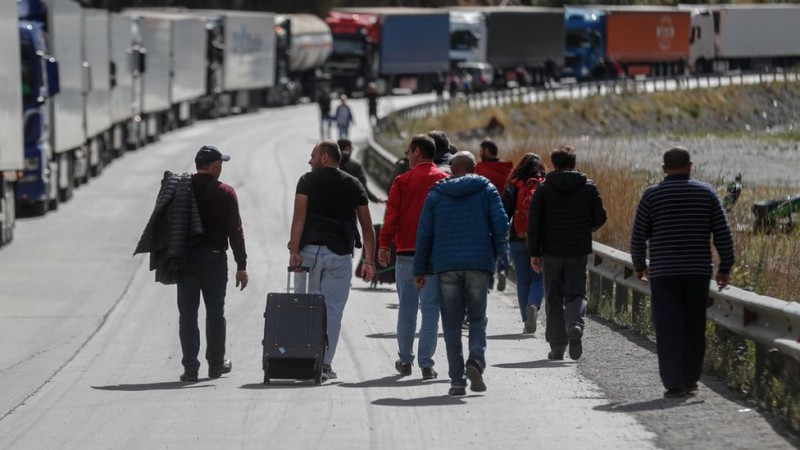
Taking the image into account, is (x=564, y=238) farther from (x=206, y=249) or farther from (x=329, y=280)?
(x=206, y=249)

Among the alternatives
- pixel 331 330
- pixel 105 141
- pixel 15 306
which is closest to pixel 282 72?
pixel 105 141

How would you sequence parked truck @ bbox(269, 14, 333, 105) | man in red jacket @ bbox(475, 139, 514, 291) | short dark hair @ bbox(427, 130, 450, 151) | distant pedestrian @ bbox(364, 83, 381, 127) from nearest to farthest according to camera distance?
1. short dark hair @ bbox(427, 130, 450, 151)
2. man in red jacket @ bbox(475, 139, 514, 291)
3. distant pedestrian @ bbox(364, 83, 381, 127)
4. parked truck @ bbox(269, 14, 333, 105)

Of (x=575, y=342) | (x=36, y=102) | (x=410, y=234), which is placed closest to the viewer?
(x=410, y=234)

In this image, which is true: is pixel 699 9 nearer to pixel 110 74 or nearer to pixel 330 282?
pixel 110 74

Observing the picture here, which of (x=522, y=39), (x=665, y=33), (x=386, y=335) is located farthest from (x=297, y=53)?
Result: (x=386, y=335)

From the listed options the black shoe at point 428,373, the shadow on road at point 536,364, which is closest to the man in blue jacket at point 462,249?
the black shoe at point 428,373

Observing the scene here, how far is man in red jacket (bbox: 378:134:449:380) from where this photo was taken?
12758mm

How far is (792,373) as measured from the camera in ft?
36.6

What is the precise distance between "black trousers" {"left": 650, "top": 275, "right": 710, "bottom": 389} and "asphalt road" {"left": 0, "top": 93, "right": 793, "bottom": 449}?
228 mm

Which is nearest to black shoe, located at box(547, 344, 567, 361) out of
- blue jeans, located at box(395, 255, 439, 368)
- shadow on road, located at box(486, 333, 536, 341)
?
blue jeans, located at box(395, 255, 439, 368)

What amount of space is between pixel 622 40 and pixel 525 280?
79906 mm

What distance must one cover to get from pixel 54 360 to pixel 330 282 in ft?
10.7

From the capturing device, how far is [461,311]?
12031 millimetres

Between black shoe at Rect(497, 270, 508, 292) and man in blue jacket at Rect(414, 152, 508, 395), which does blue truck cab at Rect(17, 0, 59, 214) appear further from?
man in blue jacket at Rect(414, 152, 508, 395)
